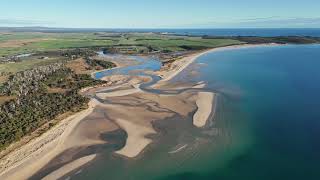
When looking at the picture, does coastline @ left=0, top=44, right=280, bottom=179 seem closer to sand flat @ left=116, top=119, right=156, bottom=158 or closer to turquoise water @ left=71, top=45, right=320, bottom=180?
sand flat @ left=116, top=119, right=156, bottom=158

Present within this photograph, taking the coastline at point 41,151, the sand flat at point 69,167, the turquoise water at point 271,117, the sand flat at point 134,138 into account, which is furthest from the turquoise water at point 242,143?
the coastline at point 41,151

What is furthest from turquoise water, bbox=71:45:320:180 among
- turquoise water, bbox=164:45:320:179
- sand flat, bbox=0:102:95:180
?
sand flat, bbox=0:102:95:180

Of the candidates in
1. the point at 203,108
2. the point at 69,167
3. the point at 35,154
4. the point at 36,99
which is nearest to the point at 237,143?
the point at 203,108

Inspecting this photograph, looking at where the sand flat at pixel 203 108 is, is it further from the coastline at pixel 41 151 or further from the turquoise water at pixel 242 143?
the turquoise water at pixel 242 143

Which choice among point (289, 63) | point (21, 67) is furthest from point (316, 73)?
point (21, 67)

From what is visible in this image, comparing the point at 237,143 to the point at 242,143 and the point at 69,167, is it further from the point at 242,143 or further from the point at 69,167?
the point at 69,167
